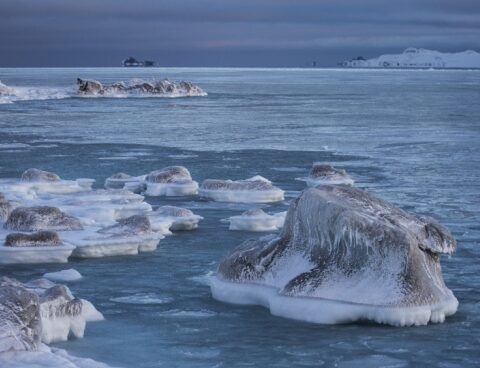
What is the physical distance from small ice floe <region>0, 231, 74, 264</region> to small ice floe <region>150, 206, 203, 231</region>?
2823 mm

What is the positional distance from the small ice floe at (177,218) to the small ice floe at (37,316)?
19.9 feet

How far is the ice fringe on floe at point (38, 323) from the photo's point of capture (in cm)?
979

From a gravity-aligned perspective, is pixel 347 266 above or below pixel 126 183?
above

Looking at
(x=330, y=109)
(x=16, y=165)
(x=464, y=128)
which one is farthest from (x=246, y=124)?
(x=16, y=165)

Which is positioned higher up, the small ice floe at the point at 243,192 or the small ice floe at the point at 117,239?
the small ice floe at the point at 243,192

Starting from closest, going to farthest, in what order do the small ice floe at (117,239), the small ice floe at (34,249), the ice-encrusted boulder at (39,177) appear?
the small ice floe at (34,249) → the small ice floe at (117,239) → the ice-encrusted boulder at (39,177)

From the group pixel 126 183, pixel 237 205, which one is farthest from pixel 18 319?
pixel 126 183

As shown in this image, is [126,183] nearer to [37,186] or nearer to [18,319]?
[37,186]

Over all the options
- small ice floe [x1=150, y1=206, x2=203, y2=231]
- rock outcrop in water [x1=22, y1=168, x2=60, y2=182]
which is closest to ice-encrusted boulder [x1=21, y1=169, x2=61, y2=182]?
rock outcrop in water [x1=22, y1=168, x2=60, y2=182]

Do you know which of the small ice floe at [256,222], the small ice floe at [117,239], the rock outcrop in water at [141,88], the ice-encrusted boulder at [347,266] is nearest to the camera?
the ice-encrusted boulder at [347,266]

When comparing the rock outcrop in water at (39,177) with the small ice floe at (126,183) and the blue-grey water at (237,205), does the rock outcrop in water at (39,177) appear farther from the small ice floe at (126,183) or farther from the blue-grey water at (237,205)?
the blue-grey water at (237,205)

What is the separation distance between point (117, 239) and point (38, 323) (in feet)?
18.7

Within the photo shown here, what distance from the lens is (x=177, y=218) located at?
1853 centimetres

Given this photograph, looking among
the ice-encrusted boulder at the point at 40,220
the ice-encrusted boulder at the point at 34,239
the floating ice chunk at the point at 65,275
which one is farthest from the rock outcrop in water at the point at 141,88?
the floating ice chunk at the point at 65,275
